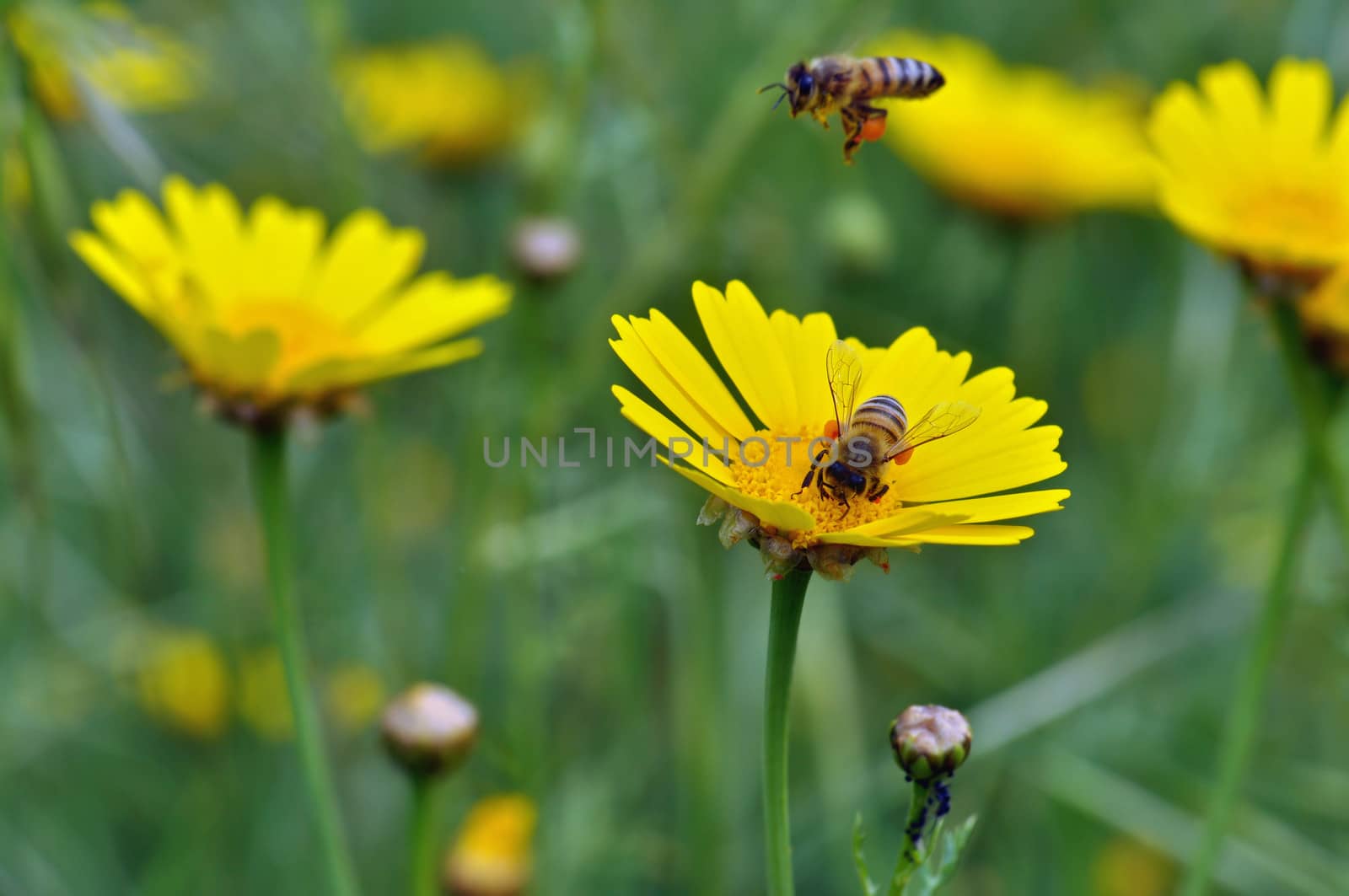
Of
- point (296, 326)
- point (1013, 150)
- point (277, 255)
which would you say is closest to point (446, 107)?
point (1013, 150)

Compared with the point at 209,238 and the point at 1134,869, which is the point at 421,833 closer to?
the point at 209,238

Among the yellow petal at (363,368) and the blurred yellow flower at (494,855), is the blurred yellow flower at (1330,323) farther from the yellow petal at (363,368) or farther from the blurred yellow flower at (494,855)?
the blurred yellow flower at (494,855)

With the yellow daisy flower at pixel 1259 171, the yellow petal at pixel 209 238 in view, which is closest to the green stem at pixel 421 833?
the yellow petal at pixel 209 238

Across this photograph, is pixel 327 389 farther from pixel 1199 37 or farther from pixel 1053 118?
pixel 1199 37

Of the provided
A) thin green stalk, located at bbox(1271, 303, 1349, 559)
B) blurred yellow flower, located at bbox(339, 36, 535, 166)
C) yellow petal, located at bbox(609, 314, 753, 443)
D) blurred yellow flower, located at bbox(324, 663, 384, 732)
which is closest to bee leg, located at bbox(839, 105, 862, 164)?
yellow petal, located at bbox(609, 314, 753, 443)

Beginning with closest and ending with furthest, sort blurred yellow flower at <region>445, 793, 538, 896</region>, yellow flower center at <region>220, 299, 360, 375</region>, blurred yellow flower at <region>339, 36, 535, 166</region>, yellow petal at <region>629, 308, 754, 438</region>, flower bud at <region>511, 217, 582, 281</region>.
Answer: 1. yellow petal at <region>629, 308, 754, 438</region>
2. yellow flower center at <region>220, 299, 360, 375</region>
3. blurred yellow flower at <region>445, 793, 538, 896</region>
4. flower bud at <region>511, 217, 582, 281</region>
5. blurred yellow flower at <region>339, 36, 535, 166</region>

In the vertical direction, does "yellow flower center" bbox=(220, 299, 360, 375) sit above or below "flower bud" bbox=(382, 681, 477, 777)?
above

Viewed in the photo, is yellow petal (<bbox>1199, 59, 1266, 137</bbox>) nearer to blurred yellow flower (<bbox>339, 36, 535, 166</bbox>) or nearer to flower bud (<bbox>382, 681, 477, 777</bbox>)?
flower bud (<bbox>382, 681, 477, 777</bbox>)
